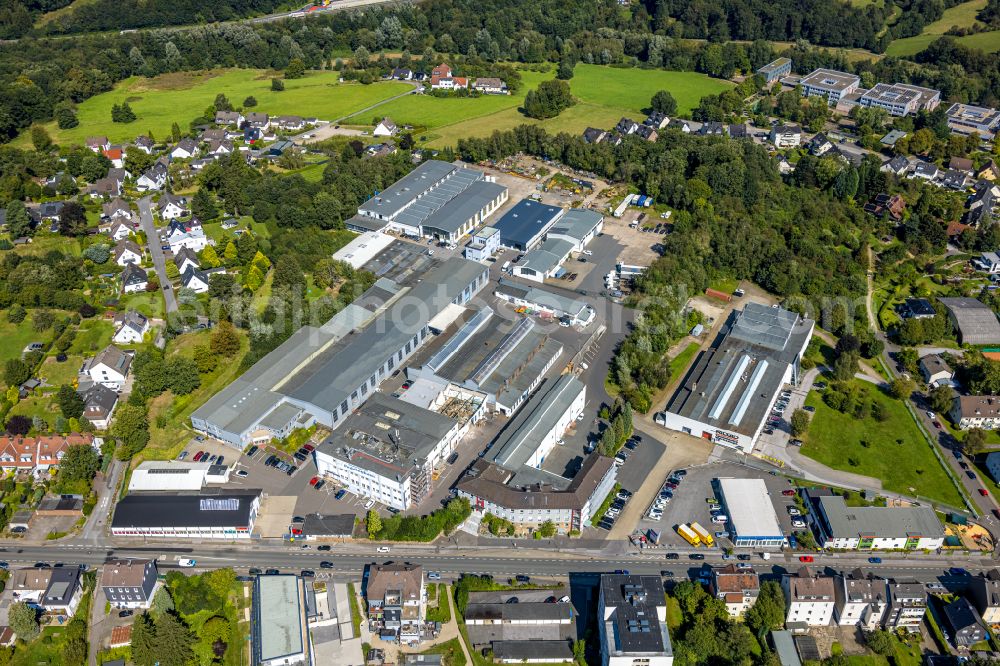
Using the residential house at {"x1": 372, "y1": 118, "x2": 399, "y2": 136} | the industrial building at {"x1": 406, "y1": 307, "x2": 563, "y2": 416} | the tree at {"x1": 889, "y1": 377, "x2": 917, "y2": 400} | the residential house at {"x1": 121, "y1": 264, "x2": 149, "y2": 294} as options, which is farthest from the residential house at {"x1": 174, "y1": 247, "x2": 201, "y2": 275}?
the tree at {"x1": 889, "y1": 377, "x2": 917, "y2": 400}

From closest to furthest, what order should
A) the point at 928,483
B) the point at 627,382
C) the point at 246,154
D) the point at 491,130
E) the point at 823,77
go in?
1. the point at 928,483
2. the point at 627,382
3. the point at 246,154
4. the point at 491,130
5. the point at 823,77

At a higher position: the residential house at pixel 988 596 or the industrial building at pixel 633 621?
the industrial building at pixel 633 621

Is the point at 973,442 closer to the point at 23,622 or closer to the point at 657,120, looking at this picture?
the point at 23,622

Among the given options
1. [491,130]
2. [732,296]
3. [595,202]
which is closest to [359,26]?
[491,130]

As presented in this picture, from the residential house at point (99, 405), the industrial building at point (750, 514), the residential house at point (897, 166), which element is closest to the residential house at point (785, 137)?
the residential house at point (897, 166)

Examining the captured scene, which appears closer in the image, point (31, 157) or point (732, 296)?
point (732, 296)

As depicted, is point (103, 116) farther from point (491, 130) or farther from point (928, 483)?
point (928, 483)

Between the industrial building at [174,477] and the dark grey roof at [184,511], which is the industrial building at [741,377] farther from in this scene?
the industrial building at [174,477]
